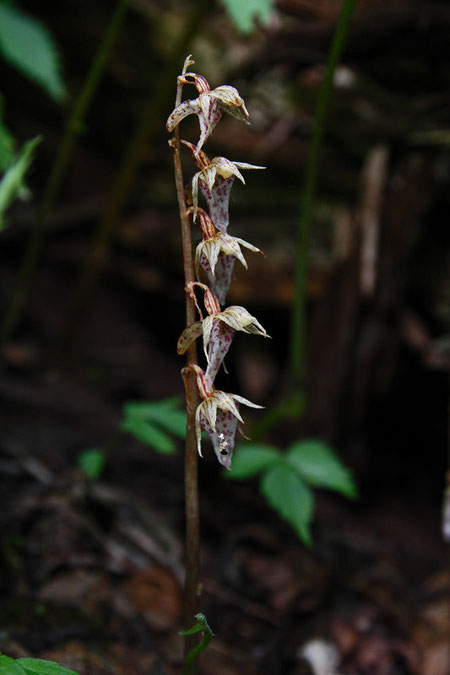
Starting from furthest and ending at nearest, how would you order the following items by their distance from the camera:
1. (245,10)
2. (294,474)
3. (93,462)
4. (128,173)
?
(128,173)
(294,474)
(93,462)
(245,10)

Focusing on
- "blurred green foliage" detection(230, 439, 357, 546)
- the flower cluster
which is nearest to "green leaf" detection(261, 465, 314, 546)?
"blurred green foliage" detection(230, 439, 357, 546)

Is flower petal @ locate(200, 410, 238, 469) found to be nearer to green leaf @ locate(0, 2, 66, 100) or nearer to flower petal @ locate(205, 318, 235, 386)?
flower petal @ locate(205, 318, 235, 386)

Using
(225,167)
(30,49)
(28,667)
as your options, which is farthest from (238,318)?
(30,49)

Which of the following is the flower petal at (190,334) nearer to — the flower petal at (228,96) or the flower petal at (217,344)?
the flower petal at (217,344)

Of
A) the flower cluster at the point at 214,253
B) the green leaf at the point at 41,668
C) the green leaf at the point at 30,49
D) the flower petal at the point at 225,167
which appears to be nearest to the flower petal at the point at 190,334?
the flower cluster at the point at 214,253

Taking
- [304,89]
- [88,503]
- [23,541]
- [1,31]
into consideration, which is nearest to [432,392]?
[304,89]

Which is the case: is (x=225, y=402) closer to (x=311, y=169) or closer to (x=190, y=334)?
(x=190, y=334)

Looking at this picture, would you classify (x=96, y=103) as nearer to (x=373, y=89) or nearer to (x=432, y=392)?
(x=373, y=89)
